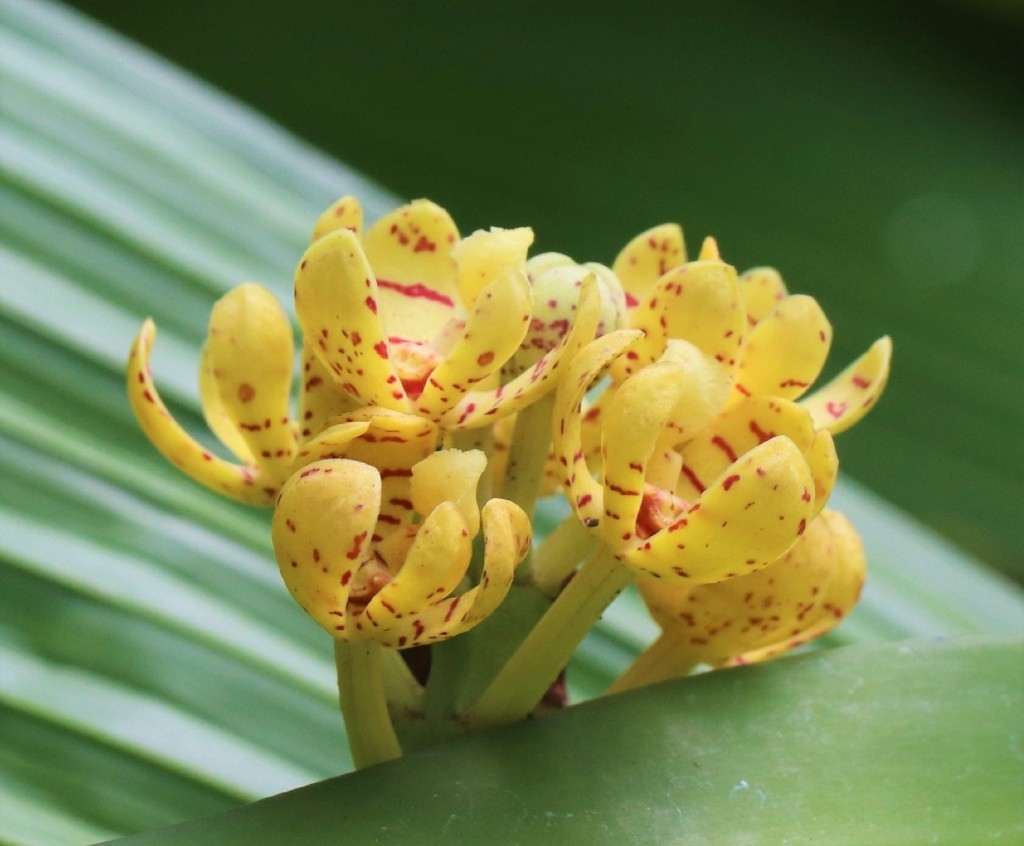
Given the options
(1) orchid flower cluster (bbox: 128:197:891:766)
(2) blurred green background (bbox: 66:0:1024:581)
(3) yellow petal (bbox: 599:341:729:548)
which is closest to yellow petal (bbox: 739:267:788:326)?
(1) orchid flower cluster (bbox: 128:197:891:766)

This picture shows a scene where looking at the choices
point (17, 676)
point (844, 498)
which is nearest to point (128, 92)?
point (17, 676)

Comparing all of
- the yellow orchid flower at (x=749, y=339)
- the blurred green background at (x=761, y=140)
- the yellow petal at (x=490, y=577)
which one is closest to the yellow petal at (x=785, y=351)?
the yellow orchid flower at (x=749, y=339)

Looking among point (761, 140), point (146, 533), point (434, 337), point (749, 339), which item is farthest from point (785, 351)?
point (761, 140)

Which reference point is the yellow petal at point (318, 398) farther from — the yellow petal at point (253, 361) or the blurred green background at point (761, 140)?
the blurred green background at point (761, 140)

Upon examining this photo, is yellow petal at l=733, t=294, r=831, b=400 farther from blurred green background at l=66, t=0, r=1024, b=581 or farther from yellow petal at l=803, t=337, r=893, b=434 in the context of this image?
blurred green background at l=66, t=0, r=1024, b=581

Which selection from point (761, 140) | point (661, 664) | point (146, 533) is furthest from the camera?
point (761, 140)

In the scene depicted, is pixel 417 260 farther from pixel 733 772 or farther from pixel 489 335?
pixel 733 772
